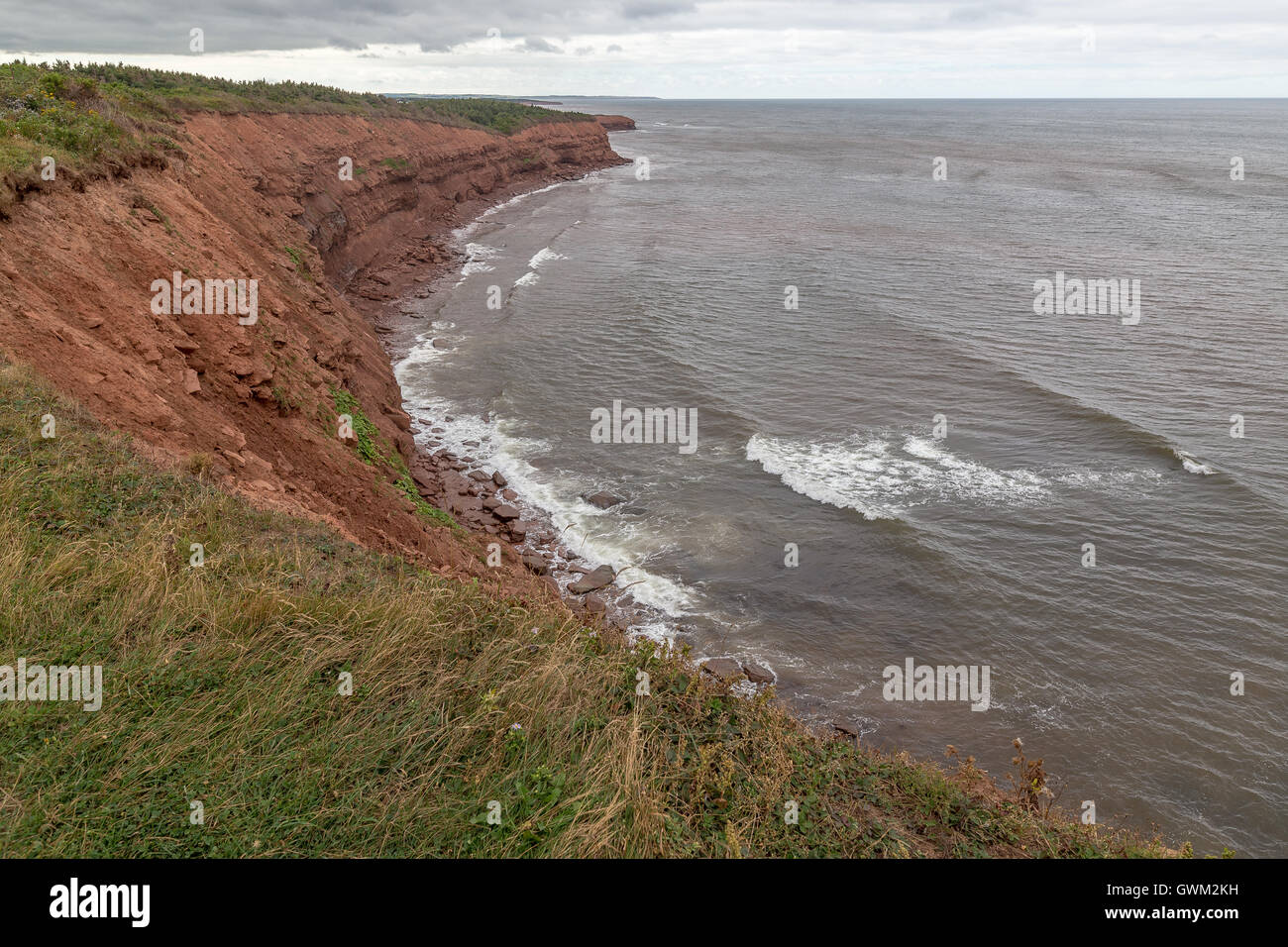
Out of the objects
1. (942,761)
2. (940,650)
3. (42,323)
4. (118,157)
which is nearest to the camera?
(42,323)

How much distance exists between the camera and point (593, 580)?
51.4 ft

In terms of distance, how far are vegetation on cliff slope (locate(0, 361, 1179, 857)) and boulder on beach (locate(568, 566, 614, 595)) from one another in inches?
290

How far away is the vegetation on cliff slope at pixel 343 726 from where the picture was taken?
4520mm

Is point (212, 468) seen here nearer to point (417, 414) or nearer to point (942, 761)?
point (942, 761)

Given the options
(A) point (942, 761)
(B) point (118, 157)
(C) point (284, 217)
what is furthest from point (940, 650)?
(C) point (284, 217)

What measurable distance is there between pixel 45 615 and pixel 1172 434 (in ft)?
82.5

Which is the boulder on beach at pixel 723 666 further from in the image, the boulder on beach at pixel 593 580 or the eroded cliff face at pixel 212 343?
the eroded cliff face at pixel 212 343

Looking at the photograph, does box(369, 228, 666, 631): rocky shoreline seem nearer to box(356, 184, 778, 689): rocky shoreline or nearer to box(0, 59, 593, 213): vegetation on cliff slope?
box(356, 184, 778, 689): rocky shoreline

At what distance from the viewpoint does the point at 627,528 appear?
58.4ft

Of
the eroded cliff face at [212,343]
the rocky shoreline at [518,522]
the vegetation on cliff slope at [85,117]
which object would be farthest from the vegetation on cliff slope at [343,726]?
the vegetation on cliff slope at [85,117]

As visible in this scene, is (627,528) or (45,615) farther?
(627,528)

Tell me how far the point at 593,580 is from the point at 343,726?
10476mm

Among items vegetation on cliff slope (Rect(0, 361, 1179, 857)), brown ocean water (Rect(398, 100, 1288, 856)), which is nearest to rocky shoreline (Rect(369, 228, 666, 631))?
brown ocean water (Rect(398, 100, 1288, 856))

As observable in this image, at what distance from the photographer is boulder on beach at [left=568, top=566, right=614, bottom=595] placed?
50.5ft
